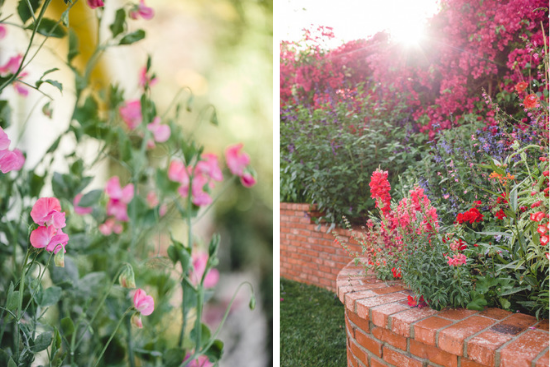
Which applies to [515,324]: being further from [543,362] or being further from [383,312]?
[383,312]

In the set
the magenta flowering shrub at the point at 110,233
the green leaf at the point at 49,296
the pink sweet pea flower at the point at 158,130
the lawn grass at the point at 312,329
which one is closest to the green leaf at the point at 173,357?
the magenta flowering shrub at the point at 110,233

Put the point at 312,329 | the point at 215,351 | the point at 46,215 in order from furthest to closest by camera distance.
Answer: the point at 312,329 → the point at 215,351 → the point at 46,215

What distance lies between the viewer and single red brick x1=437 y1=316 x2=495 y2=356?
1.04 meters

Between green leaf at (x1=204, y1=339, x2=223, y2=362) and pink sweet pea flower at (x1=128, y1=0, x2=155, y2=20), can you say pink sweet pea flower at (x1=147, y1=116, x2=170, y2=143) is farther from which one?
green leaf at (x1=204, y1=339, x2=223, y2=362)

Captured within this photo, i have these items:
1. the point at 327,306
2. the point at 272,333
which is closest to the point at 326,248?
the point at 327,306

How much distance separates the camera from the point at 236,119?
994 mm

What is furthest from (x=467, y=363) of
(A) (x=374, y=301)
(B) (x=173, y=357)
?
(B) (x=173, y=357)

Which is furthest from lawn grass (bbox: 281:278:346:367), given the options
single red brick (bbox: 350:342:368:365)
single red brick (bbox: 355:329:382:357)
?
single red brick (bbox: 355:329:382:357)

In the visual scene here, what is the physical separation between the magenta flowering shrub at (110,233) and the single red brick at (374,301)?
0.62 meters

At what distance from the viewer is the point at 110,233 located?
85cm

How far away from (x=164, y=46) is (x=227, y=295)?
0.65 meters

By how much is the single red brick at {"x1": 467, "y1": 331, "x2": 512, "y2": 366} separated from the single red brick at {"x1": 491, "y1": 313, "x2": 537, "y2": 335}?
0.14 feet

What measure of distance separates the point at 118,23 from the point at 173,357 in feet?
2.64

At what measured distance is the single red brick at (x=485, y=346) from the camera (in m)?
0.98
